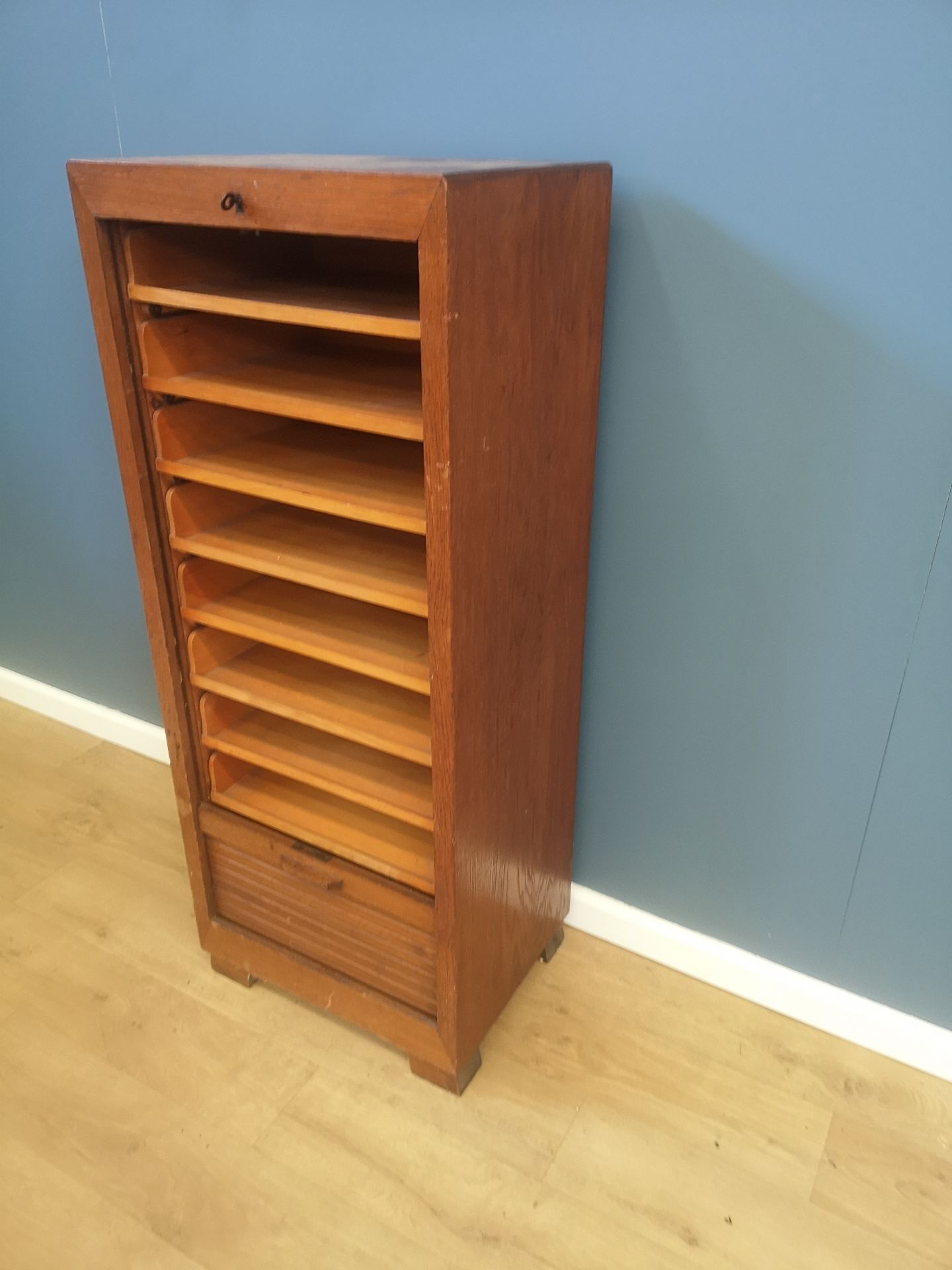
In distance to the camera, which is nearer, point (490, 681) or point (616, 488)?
point (490, 681)

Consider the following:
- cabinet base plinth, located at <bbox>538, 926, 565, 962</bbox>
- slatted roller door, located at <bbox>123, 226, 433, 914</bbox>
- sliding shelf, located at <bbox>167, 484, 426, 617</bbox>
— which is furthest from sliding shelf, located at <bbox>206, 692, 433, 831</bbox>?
cabinet base plinth, located at <bbox>538, 926, 565, 962</bbox>

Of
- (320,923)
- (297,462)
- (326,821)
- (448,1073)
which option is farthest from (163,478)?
(448,1073)

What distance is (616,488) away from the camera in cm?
128

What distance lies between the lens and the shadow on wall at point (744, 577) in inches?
43.5

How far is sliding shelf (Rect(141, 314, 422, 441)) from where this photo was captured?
1.00 meters

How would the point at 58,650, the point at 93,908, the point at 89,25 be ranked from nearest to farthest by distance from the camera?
1. the point at 89,25
2. the point at 93,908
3. the point at 58,650

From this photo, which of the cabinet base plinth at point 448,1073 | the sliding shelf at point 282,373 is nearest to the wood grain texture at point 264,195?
the sliding shelf at point 282,373

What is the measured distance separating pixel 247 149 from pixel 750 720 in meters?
1.10

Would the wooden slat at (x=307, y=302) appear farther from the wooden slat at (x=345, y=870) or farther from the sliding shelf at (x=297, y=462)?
the wooden slat at (x=345, y=870)

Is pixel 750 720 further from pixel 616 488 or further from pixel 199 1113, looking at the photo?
pixel 199 1113

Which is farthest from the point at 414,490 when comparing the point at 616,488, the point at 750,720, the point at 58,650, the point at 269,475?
the point at 58,650

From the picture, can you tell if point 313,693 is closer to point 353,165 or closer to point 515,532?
point 515,532

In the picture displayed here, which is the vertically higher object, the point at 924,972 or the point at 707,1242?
the point at 924,972

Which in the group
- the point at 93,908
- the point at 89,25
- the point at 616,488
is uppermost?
the point at 89,25
